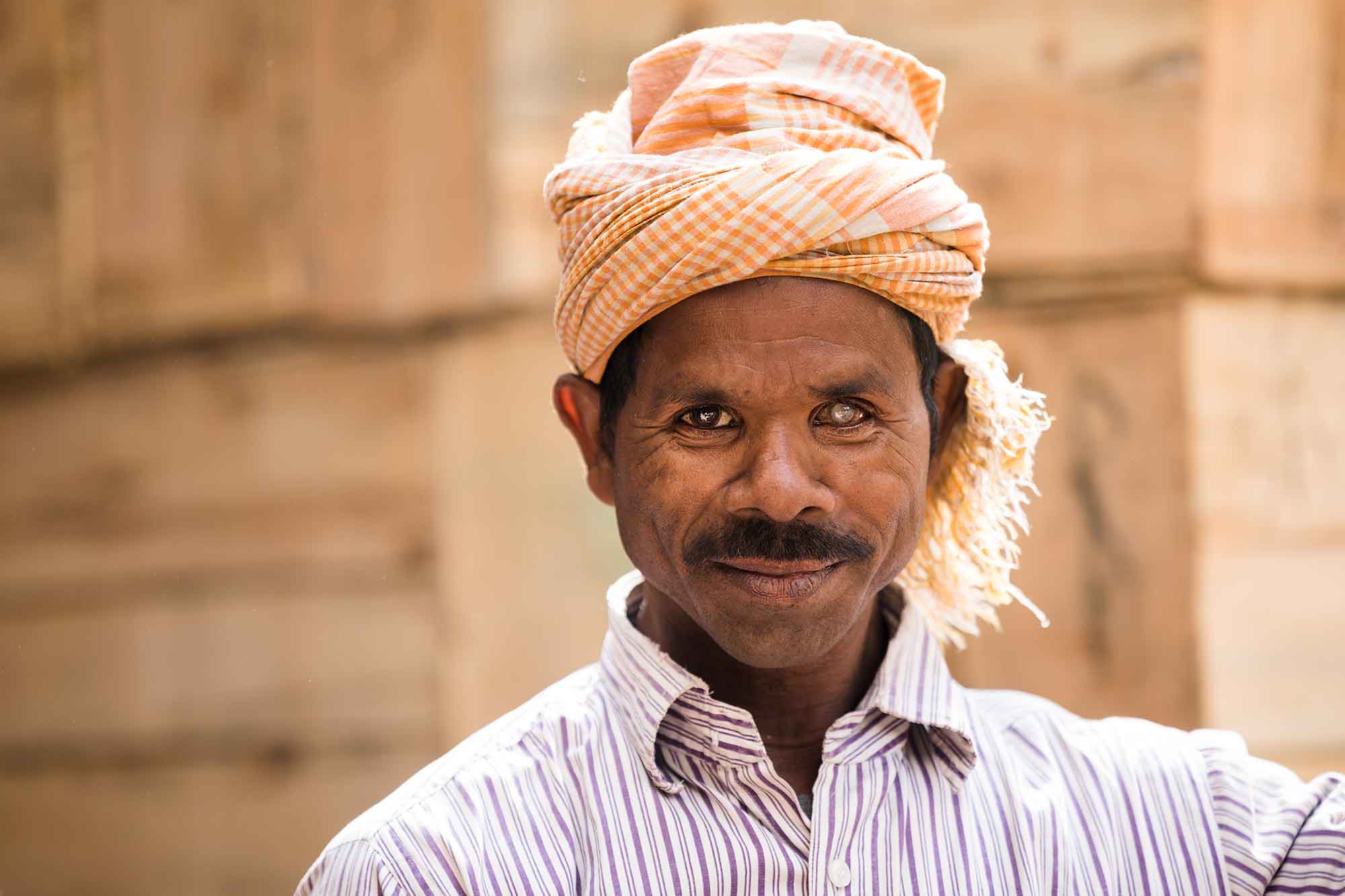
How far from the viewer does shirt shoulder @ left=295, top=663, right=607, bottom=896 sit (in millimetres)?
1833

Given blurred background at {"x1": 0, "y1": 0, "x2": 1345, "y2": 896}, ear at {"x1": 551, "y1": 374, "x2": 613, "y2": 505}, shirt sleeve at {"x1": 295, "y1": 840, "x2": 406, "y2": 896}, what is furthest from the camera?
blurred background at {"x1": 0, "y1": 0, "x2": 1345, "y2": 896}

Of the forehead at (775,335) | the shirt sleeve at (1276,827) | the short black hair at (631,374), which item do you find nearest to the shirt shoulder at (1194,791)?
the shirt sleeve at (1276,827)

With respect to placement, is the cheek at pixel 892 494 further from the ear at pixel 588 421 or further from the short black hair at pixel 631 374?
the ear at pixel 588 421

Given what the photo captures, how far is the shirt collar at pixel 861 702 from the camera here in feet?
6.50

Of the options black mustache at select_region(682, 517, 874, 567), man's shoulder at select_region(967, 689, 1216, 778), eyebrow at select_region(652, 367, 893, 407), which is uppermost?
eyebrow at select_region(652, 367, 893, 407)

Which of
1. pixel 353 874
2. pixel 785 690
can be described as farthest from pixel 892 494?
pixel 353 874

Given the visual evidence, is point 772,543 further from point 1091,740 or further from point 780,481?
point 1091,740

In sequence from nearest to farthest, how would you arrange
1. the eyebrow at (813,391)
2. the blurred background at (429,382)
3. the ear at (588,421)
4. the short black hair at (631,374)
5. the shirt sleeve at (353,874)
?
the shirt sleeve at (353,874) → the eyebrow at (813,391) → the short black hair at (631,374) → the ear at (588,421) → the blurred background at (429,382)

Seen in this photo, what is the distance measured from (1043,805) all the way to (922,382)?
1.99ft

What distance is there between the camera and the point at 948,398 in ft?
7.27

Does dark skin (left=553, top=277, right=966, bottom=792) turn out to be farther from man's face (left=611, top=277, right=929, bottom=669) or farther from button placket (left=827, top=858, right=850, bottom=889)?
button placket (left=827, top=858, right=850, bottom=889)

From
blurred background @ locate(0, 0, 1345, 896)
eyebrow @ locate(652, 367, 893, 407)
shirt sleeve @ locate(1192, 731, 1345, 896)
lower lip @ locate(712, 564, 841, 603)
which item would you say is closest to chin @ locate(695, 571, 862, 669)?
lower lip @ locate(712, 564, 841, 603)

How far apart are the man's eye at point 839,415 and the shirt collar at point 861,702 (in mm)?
355

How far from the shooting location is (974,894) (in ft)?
6.29
